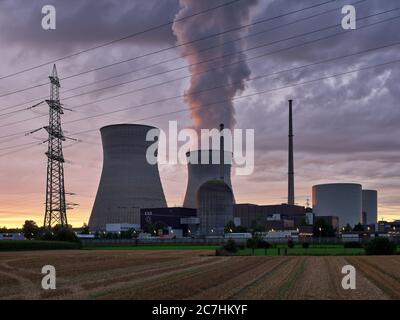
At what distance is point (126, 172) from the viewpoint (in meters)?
100

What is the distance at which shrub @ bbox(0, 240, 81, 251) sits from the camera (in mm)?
71844

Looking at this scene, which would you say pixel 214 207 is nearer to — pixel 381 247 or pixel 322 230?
pixel 322 230

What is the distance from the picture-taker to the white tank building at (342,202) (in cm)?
19375

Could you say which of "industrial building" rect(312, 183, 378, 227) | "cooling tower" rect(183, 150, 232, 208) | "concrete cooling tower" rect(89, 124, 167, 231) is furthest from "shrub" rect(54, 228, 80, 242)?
"industrial building" rect(312, 183, 378, 227)

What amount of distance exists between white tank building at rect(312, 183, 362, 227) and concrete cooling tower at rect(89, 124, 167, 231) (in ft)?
327

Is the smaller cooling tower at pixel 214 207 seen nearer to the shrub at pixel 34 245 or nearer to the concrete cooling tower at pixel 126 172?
the concrete cooling tower at pixel 126 172

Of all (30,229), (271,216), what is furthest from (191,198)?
(30,229)

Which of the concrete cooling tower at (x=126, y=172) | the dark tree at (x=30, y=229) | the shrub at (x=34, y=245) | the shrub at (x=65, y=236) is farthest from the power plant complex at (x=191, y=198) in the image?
the dark tree at (x=30, y=229)

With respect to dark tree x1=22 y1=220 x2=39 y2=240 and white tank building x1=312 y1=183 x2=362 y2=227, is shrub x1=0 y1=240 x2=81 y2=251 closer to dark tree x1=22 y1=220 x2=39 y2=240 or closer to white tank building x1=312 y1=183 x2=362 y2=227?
dark tree x1=22 y1=220 x2=39 y2=240

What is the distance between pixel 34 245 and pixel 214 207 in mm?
67793

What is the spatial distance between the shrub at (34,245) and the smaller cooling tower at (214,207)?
48891 millimetres
